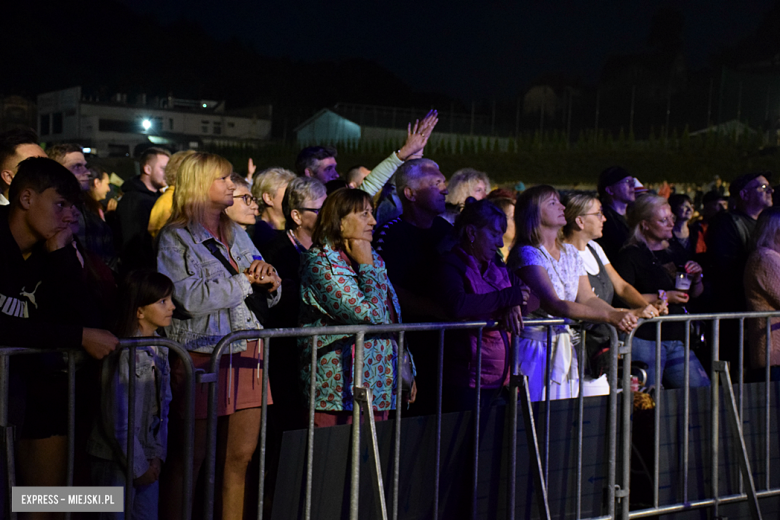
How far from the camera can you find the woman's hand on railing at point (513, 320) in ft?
12.2

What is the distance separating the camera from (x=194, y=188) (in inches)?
142

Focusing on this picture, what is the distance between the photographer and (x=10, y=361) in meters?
2.83

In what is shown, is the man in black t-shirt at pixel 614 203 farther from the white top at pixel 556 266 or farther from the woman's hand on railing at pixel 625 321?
the woman's hand on railing at pixel 625 321

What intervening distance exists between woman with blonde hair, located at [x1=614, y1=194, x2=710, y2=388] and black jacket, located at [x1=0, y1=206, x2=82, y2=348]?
347 centimetres

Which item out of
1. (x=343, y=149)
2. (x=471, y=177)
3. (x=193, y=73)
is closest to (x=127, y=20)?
(x=193, y=73)

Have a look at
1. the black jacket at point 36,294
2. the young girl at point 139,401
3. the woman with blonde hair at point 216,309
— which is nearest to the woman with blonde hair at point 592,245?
the woman with blonde hair at point 216,309

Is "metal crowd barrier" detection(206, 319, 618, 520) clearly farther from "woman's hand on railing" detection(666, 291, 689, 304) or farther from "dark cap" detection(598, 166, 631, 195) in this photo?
"dark cap" detection(598, 166, 631, 195)

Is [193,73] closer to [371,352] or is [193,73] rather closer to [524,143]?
[524,143]

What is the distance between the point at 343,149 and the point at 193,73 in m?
98.9

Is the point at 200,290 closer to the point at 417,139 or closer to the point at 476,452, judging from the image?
the point at 476,452

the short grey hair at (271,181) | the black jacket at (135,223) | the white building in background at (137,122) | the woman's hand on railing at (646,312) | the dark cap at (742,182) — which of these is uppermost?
the white building in background at (137,122)

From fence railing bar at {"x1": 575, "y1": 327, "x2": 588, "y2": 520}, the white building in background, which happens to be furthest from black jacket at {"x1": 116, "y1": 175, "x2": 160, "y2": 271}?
the white building in background

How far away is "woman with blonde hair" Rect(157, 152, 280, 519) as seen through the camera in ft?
11.0

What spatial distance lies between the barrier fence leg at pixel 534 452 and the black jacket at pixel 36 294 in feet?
6.74
